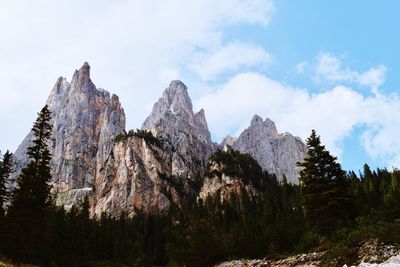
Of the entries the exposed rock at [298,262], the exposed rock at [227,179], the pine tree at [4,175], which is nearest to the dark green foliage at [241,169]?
the exposed rock at [227,179]

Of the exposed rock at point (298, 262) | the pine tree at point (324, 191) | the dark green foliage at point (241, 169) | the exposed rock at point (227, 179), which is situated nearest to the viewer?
the exposed rock at point (298, 262)

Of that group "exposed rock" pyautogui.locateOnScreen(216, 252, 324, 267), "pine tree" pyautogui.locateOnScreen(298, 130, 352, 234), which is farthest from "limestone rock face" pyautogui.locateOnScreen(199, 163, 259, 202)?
"pine tree" pyautogui.locateOnScreen(298, 130, 352, 234)

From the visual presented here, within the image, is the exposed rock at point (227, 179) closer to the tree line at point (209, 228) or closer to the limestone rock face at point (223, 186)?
the limestone rock face at point (223, 186)

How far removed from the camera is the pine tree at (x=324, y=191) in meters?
39.2

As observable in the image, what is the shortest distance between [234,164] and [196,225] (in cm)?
13786

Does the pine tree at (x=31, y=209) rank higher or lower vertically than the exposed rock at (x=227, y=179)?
lower

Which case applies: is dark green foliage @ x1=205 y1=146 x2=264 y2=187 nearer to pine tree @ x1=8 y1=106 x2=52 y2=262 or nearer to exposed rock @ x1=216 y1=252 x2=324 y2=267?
exposed rock @ x1=216 y1=252 x2=324 y2=267

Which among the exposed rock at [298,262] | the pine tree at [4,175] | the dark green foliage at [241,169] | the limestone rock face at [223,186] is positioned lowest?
the exposed rock at [298,262]

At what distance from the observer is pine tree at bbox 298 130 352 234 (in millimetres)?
39219

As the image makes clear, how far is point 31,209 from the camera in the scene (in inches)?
1646

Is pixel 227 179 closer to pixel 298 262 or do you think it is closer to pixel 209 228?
pixel 209 228

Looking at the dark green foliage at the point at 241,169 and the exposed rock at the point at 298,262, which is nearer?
the exposed rock at the point at 298,262

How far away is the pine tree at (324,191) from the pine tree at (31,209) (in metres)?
27.5

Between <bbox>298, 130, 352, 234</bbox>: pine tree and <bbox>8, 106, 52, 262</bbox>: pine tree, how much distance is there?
90.2 ft
